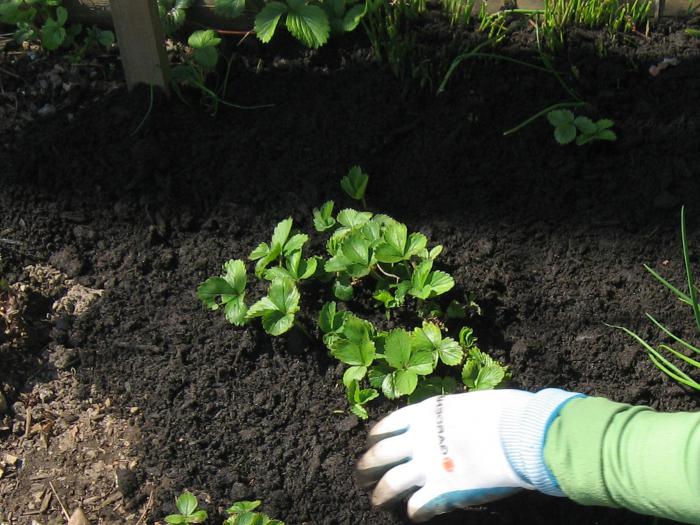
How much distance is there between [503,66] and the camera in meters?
2.26

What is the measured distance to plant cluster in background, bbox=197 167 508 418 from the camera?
5.77 feet

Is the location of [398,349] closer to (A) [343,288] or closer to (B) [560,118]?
(A) [343,288]

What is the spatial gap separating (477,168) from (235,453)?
38.8 inches

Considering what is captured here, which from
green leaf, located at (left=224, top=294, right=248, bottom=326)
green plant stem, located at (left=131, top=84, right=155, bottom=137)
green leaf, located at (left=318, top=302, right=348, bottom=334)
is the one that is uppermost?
green plant stem, located at (left=131, top=84, right=155, bottom=137)

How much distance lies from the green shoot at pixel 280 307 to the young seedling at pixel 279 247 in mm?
87

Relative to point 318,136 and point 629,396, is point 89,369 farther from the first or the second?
point 629,396

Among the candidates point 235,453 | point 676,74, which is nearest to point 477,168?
point 676,74

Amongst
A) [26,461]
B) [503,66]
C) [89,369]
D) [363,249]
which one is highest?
[503,66]

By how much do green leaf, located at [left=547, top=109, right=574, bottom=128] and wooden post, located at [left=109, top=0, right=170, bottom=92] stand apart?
42.5 inches

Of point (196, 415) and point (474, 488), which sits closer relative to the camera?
point (474, 488)

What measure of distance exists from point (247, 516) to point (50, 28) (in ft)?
5.15

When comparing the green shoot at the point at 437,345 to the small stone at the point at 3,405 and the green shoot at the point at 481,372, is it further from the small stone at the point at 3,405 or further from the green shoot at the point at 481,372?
the small stone at the point at 3,405

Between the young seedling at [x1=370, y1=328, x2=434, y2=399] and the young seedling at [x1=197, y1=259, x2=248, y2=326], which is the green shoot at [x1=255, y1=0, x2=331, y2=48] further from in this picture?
the young seedling at [x1=370, y1=328, x2=434, y2=399]

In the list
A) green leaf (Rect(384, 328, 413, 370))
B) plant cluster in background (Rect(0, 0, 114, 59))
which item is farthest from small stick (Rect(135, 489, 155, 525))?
plant cluster in background (Rect(0, 0, 114, 59))
